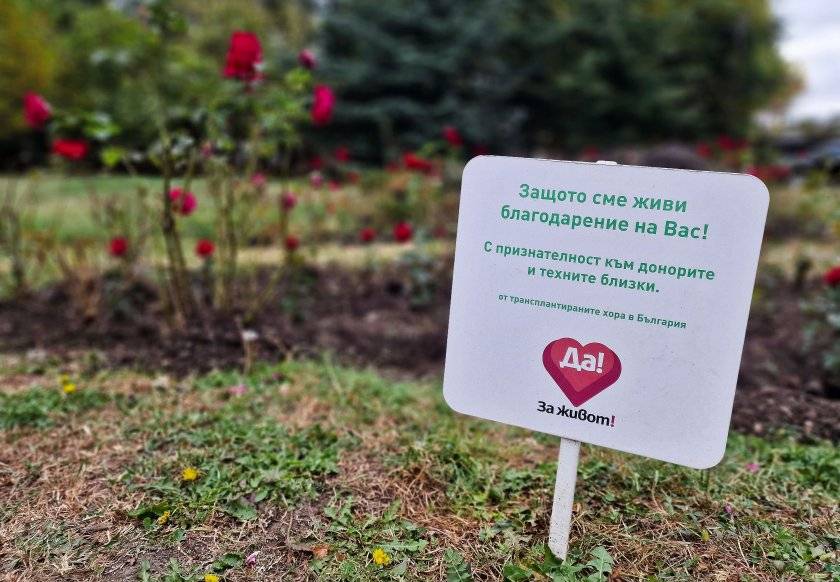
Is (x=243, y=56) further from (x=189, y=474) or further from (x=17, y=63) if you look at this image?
(x=17, y=63)

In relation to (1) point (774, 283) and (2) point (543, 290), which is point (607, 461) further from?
(1) point (774, 283)

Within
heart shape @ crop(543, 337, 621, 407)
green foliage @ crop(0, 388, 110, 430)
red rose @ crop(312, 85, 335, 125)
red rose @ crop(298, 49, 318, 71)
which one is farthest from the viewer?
red rose @ crop(312, 85, 335, 125)

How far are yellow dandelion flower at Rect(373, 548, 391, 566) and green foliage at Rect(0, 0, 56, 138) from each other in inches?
532

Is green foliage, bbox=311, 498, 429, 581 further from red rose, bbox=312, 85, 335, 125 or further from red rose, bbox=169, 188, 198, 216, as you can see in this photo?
red rose, bbox=312, 85, 335, 125

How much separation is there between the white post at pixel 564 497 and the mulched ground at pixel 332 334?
1.38m

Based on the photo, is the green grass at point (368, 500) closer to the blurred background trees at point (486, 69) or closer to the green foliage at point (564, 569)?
the green foliage at point (564, 569)

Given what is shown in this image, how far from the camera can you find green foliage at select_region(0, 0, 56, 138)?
12.0 meters

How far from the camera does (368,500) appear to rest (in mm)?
2049

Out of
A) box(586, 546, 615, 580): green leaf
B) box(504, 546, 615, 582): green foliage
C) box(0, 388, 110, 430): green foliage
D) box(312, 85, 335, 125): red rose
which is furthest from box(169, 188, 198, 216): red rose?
box(586, 546, 615, 580): green leaf

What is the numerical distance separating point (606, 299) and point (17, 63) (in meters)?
14.2

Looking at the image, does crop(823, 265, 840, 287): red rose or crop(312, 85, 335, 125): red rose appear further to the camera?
crop(312, 85, 335, 125): red rose

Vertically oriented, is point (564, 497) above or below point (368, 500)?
above

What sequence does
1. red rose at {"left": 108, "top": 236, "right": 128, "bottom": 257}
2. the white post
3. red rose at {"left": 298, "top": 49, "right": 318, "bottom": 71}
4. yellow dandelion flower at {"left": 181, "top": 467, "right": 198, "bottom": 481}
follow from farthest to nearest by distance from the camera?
red rose at {"left": 108, "top": 236, "right": 128, "bottom": 257}, red rose at {"left": 298, "top": 49, "right": 318, "bottom": 71}, yellow dandelion flower at {"left": 181, "top": 467, "right": 198, "bottom": 481}, the white post

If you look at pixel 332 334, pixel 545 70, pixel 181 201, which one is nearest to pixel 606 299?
pixel 181 201
